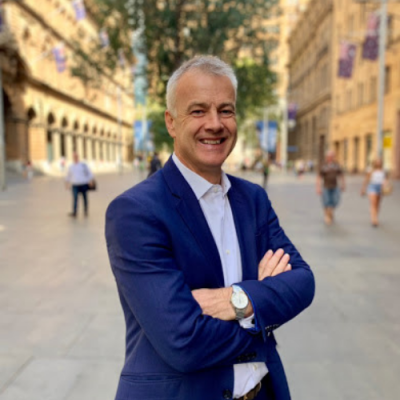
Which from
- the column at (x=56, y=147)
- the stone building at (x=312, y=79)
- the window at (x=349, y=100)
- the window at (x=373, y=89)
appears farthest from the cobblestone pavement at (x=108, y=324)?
the stone building at (x=312, y=79)

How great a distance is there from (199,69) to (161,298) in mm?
770

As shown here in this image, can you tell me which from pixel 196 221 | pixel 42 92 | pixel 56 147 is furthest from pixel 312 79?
pixel 196 221

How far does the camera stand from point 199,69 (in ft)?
5.21

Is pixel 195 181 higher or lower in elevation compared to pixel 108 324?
higher

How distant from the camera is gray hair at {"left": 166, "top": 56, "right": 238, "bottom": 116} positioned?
1.60 m

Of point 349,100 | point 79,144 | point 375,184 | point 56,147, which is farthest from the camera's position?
point 79,144

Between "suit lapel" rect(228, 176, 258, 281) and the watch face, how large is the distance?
14 cm

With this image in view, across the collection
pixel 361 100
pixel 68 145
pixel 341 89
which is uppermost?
pixel 341 89

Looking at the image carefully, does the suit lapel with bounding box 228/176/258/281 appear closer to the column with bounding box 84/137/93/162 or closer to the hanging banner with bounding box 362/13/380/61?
the hanging banner with bounding box 362/13/380/61

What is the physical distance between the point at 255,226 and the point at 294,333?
273cm

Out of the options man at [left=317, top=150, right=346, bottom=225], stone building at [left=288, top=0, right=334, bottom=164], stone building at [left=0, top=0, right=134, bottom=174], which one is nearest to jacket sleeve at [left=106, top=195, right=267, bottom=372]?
man at [left=317, top=150, right=346, bottom=225]

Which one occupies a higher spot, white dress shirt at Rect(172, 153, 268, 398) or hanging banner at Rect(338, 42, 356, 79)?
hanging banner at Rect(338, 42, 356, 79)

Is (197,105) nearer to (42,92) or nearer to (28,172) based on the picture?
(28,172)

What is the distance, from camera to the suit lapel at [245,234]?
5.53ft
